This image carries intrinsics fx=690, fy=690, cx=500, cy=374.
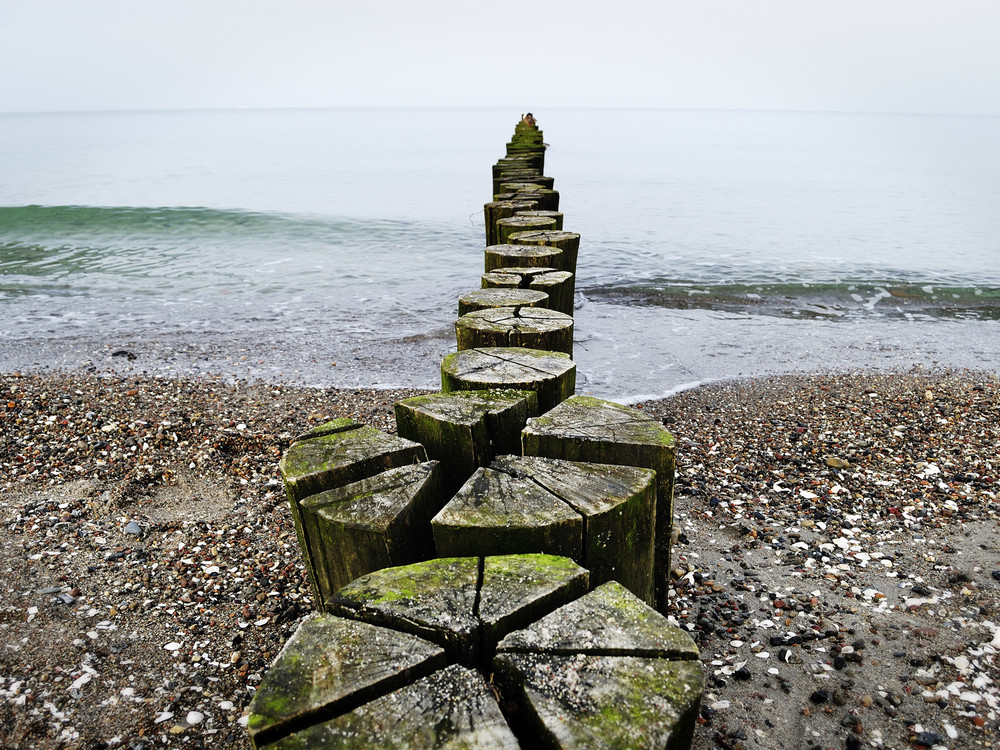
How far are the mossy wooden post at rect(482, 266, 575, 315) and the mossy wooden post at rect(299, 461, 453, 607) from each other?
2032 mm

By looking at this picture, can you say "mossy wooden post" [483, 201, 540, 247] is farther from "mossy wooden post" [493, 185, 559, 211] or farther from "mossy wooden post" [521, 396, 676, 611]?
"mossy wooden post" [521, 396, 676, 611]

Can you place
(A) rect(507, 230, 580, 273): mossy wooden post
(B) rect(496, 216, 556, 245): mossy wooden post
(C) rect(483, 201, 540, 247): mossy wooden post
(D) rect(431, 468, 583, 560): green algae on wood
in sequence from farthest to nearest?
(C) rect(483, 201, 540, 247): mossy wooden post, (B) rect(496, 216, 556, 245): mossy wooden post, (A) rect(507, 230, 580, 273): mossy wooden post, (D) rect(431, 468, 583, 560): green algae on wood

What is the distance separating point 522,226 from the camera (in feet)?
18.2

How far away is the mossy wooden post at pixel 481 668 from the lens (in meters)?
Answer: 1.06

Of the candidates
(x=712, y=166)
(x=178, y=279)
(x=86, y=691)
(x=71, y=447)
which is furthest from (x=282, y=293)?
(x=712, y=166)

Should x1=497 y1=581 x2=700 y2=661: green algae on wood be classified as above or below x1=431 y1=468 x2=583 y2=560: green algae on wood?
below

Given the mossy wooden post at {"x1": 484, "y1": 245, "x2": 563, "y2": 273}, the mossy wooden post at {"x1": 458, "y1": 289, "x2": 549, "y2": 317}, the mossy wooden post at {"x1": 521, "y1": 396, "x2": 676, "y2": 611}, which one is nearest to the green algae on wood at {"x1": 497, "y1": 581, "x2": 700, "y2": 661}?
the mossy wooden post at {"x1": 521, "y1": 396, "x2": 676, "y2": 611}

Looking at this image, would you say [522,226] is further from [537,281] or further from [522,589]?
[522,589]

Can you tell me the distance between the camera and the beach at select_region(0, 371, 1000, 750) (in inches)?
96.0

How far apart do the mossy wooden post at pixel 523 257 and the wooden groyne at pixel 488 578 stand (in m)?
1.91

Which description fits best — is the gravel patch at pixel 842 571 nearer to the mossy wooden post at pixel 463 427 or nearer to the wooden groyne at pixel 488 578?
the wooden groyne at pixel 488 578

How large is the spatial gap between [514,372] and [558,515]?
0.92m

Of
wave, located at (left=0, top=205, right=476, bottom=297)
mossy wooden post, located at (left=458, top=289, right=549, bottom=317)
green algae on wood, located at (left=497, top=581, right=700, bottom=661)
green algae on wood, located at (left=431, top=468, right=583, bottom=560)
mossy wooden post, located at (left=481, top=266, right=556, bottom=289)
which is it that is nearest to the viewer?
green algae on wood, located at (left=497, top=581, right=700, bottom=661)

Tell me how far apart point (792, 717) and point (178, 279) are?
12.3m
